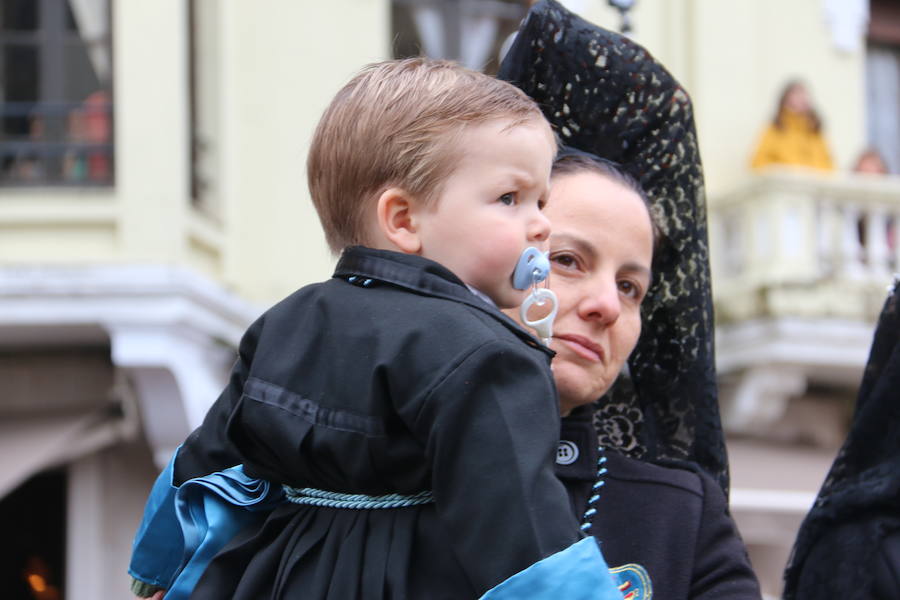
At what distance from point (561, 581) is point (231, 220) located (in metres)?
6.23

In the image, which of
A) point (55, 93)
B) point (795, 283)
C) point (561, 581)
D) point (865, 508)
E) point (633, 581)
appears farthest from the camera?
point (795, 283)

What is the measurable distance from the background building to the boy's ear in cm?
A: 464

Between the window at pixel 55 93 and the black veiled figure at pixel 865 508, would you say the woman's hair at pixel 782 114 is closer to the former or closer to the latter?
the window at pixel 55 93

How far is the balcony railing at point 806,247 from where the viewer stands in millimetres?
8219

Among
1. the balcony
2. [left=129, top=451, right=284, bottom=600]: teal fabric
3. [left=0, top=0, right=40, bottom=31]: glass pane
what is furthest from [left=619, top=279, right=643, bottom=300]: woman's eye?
the balcony

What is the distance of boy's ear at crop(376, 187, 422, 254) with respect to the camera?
172 centimetres

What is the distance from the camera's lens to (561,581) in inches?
58.9

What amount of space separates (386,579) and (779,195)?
697cm

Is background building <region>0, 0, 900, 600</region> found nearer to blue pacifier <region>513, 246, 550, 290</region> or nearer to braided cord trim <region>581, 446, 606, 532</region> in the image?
braided cord trim <region>581, 446, 606, 532</region>

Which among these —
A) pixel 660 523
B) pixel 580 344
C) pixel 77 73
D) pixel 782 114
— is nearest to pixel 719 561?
pixel 660 523

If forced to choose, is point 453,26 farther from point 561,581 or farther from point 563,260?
point 561,581

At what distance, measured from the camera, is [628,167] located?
7.98ft

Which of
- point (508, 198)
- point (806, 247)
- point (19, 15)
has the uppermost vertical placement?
point (19, 15)

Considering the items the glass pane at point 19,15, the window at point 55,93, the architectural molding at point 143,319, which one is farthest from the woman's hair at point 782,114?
the glass pane at point 19,15
